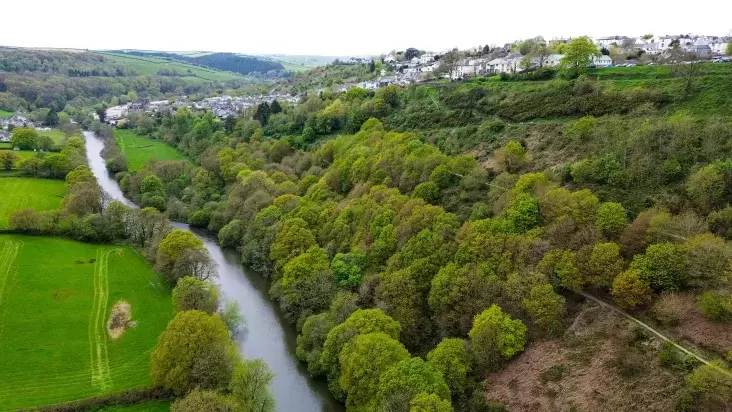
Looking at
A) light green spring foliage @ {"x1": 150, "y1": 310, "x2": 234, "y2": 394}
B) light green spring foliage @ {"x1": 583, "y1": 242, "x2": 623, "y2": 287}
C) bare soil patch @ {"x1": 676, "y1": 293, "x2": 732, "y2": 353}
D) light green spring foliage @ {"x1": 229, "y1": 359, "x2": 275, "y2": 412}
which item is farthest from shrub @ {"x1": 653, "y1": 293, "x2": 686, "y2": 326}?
light green spring foliage @ {"x1": 150, "y1": 310, "x2": 234, "y2": 394}

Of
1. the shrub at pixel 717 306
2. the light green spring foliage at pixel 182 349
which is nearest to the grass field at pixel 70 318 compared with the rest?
the light green spring foliage at pixel 182 349

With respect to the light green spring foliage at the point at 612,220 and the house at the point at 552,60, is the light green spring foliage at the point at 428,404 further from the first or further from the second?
the house at the point at 552,60

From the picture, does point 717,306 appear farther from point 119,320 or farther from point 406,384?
point 119,320

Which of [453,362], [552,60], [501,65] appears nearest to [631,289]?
[453,362]

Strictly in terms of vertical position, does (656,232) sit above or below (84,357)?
above

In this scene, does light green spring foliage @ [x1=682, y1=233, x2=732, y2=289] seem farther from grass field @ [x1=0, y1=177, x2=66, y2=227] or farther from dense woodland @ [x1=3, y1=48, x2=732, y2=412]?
grass field @ [x1=0, y1=177, x2=66, y2=227]

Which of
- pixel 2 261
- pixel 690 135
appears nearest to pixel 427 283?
pixel 690 135

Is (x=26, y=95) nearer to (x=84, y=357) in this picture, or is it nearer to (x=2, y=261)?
(x=2, y=261)
